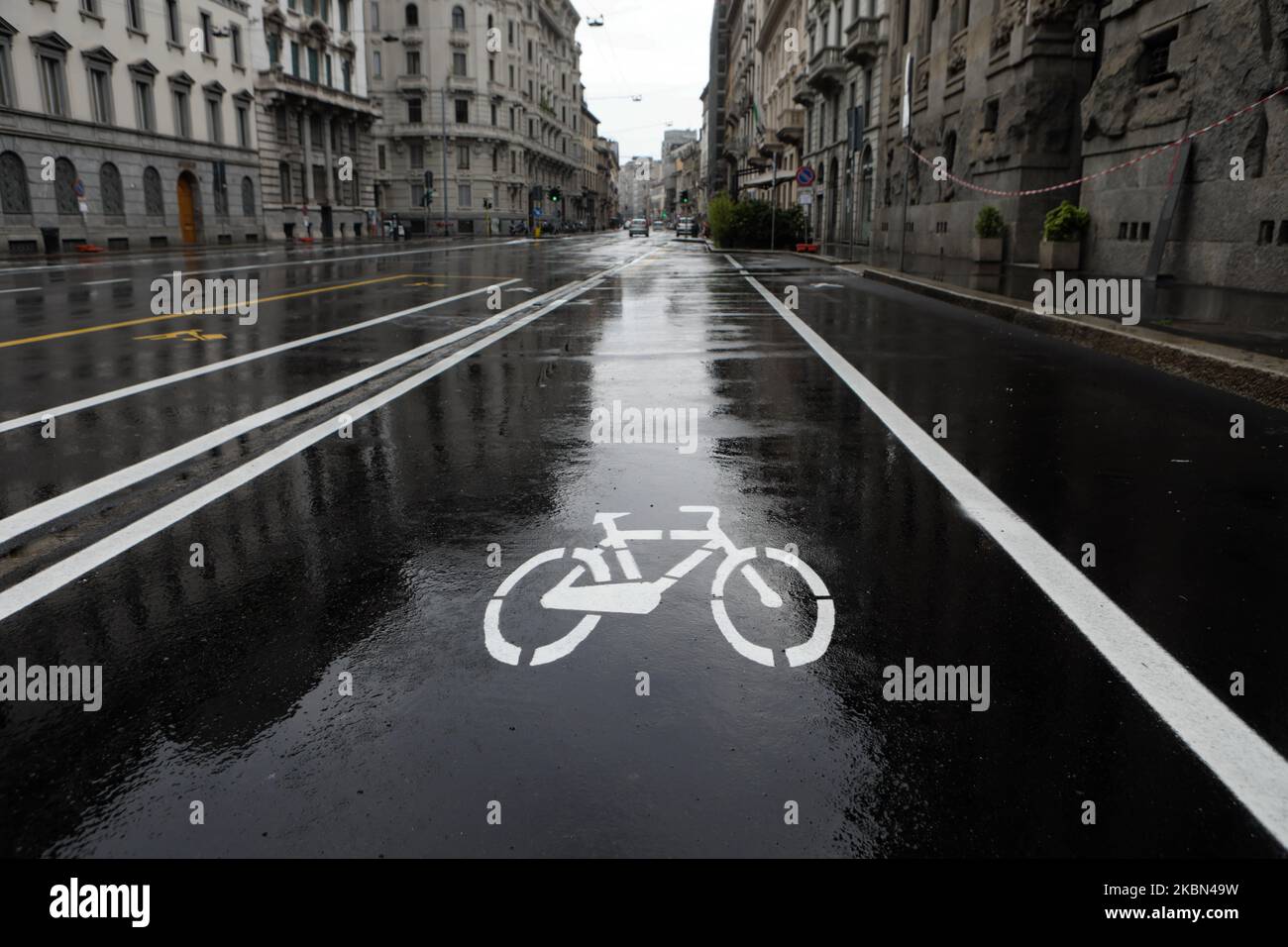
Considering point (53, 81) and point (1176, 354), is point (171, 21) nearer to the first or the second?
point (53, 81)

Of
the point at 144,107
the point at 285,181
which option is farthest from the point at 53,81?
the point at 285,181

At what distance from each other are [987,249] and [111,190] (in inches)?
1416

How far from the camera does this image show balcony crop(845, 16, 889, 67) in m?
39.2

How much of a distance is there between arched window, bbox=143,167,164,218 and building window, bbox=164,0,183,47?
6516 mm

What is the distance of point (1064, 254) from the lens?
18.5 meters

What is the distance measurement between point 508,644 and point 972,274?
18947 millimetres

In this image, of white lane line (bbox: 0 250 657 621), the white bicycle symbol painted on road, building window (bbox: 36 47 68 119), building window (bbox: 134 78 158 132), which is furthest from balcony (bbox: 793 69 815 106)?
the white bicycle symbol painted on road

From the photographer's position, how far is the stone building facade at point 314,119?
5516cm

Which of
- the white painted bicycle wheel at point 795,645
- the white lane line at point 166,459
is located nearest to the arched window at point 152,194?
the white lane line at point 166,459

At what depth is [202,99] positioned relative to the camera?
48219mm

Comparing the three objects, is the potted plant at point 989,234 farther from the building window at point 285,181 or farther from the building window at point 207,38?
the building window at point 285,181

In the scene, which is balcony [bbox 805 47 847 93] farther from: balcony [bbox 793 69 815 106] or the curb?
the curb

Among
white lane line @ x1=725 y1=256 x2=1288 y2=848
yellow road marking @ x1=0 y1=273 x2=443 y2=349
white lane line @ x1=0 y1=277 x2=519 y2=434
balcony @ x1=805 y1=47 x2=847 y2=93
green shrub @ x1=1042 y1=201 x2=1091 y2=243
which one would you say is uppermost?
balcony @ x1=805 y1=47 x2=847 y2=93

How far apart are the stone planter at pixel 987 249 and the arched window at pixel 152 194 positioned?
119ft
